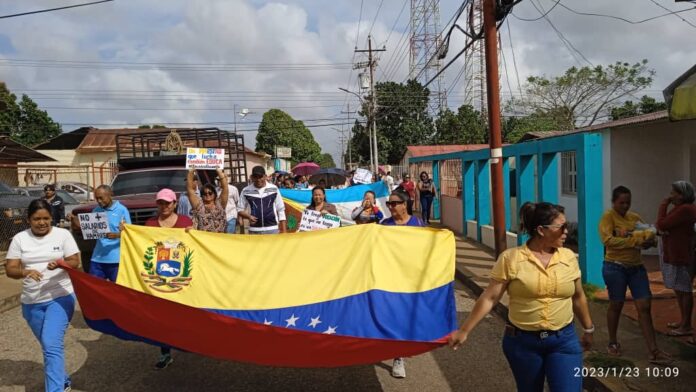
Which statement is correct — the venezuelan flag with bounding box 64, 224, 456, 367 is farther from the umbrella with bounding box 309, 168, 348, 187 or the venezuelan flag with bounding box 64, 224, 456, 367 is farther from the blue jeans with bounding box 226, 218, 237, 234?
the umbrella with bounding box 309, 168, 348, 187

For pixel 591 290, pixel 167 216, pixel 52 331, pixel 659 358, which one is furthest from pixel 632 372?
pixel 52 331

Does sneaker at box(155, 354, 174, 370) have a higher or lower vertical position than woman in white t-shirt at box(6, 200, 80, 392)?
lower

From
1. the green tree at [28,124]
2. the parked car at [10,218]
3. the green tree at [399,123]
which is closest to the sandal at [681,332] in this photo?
the parked car at [10,218]

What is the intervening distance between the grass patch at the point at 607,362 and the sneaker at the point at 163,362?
4.17 metres

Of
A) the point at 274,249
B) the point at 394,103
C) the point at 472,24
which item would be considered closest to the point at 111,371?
the point at 274,249

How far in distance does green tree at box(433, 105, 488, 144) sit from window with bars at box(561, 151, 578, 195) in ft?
107

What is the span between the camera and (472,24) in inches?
405

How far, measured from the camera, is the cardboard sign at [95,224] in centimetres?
553

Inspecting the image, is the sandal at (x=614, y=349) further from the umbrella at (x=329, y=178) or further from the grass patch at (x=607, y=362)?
the umbrella at (x=329, y=178)

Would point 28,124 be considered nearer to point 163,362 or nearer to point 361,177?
point 361,177

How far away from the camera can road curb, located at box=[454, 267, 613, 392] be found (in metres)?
4.70

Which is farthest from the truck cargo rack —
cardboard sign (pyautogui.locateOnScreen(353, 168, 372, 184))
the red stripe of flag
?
the red stripe of flag

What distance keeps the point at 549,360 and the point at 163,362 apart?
3.82m

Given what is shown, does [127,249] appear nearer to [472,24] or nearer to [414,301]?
[414,301]
